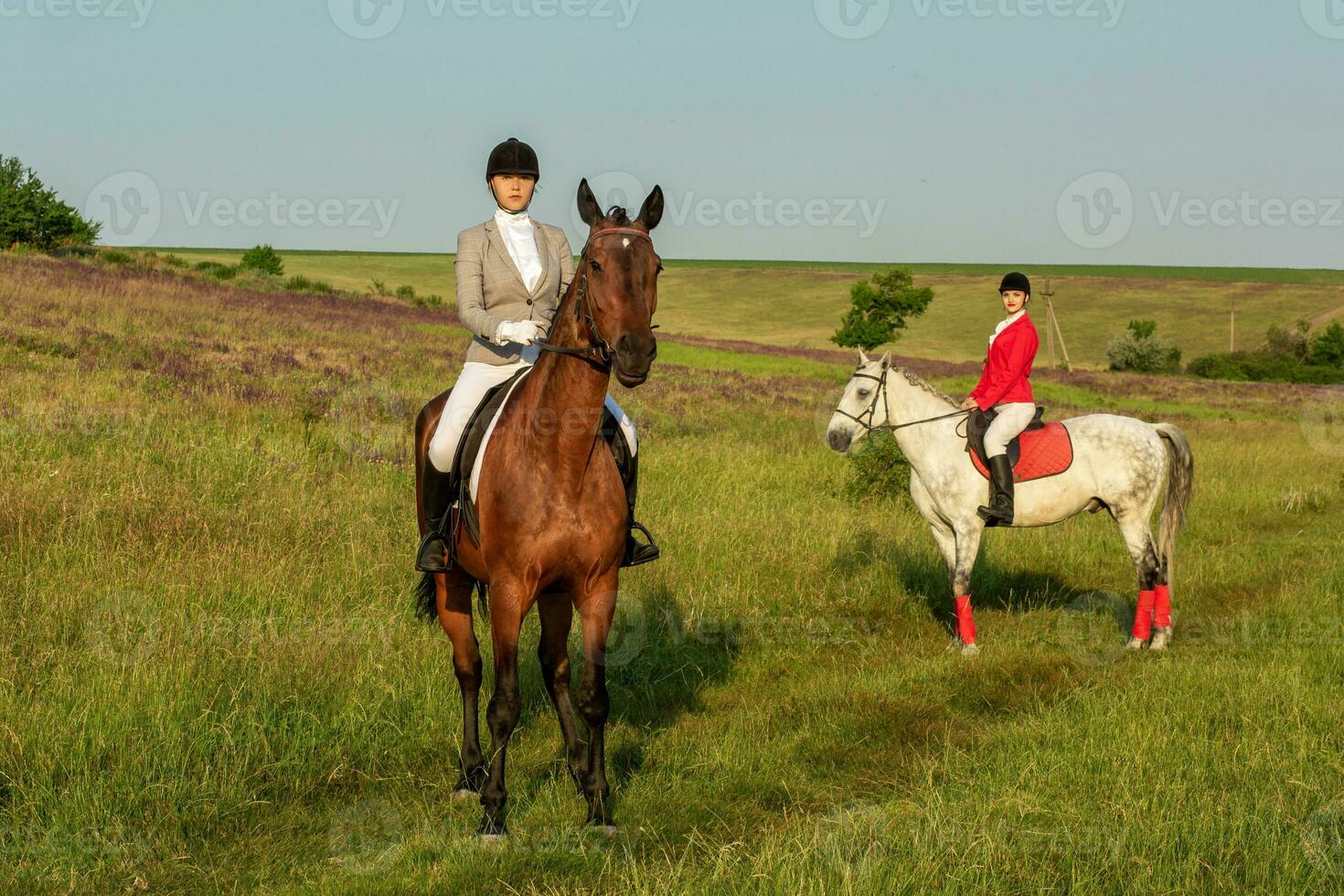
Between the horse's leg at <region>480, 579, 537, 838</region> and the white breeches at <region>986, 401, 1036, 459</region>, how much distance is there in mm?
5534

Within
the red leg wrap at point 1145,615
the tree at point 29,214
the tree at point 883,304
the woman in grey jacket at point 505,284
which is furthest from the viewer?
the tree at point 883,304

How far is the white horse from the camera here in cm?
942

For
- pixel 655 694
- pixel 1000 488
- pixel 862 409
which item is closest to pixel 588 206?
pixel 655 694

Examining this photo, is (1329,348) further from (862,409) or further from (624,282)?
(624,282)

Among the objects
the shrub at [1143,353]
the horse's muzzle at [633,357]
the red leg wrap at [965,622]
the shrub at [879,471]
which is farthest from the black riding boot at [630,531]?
the shrub at [1143,353]

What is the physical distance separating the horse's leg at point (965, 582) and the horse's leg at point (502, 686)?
4.58 meters

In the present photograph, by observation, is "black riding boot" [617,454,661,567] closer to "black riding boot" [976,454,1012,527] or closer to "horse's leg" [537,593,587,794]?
"horse's leg" [537,593,587,794]

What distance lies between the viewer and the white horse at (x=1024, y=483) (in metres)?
9.42

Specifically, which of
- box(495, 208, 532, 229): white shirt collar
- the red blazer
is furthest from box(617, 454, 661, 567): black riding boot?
the red blazer

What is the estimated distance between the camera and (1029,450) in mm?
9477

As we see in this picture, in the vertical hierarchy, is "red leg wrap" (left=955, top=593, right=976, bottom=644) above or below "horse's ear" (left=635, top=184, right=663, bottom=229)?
below

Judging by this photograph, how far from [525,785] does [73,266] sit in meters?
29.8

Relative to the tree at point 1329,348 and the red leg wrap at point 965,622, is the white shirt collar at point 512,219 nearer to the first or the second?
the red leg wrap at point 965,622

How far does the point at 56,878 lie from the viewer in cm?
430
